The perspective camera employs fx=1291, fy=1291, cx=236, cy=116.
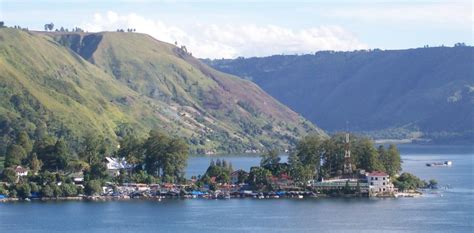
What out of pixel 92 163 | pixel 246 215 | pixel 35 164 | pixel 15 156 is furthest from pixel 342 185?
pixel 15 156

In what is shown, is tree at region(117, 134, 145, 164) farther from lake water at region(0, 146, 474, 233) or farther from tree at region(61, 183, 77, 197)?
lake water at region(0, 146, 474, 233)

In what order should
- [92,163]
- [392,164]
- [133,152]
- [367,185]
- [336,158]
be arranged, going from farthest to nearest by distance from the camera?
[133,152] < [392,164] < [92,163] < [336,158] < [367,185]

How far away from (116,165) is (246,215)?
41505 millimetres

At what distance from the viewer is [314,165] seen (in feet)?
496

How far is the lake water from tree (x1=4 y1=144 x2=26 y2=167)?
79.4ft

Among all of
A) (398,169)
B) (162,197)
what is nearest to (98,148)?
(162,197)

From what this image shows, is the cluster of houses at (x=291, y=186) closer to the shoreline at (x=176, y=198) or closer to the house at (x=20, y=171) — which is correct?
the house at (x=20, y=171)

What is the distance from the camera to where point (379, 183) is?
143500 millimetres

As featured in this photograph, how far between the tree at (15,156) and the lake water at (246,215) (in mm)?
24211

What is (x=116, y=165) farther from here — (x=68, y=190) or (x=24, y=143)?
(x=68, y=190)

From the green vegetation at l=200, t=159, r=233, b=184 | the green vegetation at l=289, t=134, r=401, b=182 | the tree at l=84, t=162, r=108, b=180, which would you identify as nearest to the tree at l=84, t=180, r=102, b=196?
the tree at l=84, t=162, r=108, b=180

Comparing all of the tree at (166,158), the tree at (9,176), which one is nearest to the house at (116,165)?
the tree at (166,158)

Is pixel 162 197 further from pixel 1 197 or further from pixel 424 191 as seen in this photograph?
pixel 424 191

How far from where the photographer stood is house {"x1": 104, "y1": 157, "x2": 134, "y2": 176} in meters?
153
